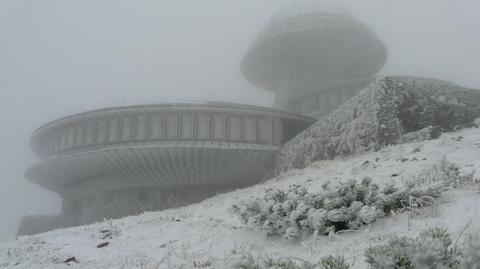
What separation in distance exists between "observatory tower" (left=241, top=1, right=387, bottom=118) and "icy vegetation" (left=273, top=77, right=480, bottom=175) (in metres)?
22.5

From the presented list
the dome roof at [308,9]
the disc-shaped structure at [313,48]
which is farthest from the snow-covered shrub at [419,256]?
the dome roof at [308,9]

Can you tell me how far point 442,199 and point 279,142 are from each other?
23.2 m

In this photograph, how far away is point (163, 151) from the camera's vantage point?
27.9 metres

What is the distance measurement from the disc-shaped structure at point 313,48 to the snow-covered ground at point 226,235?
110 feet

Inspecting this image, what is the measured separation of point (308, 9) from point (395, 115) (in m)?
35.7

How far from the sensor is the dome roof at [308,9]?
1909 inches

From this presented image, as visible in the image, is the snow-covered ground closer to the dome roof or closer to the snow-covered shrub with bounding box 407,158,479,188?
the snow-covered shrub with bounding box 407,158,479,188

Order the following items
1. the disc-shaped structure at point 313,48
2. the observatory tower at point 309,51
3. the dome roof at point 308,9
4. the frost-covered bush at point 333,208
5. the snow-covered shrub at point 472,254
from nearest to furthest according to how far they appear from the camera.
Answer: the snow-covered shrub at point 472,254 < the frost-covered bush at point 333,208 < the observatory tower at point 309,51 < the disc-shaped structure at point 313,48 < the dome roof at point 308,9

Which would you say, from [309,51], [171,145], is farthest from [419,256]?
[309,51]

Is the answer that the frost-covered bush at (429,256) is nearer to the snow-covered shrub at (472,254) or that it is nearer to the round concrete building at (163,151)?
the snow-covered shrub at (472,254)

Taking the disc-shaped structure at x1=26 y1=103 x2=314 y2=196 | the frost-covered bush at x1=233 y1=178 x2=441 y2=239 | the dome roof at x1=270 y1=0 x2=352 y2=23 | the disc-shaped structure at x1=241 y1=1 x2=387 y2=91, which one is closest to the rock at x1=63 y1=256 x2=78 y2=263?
the frost-covered bush at x1=233 y1=178 x2=441 y2=239

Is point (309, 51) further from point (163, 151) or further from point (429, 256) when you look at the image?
point (429, 256)

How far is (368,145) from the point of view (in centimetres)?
1609

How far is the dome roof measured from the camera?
4850cm
